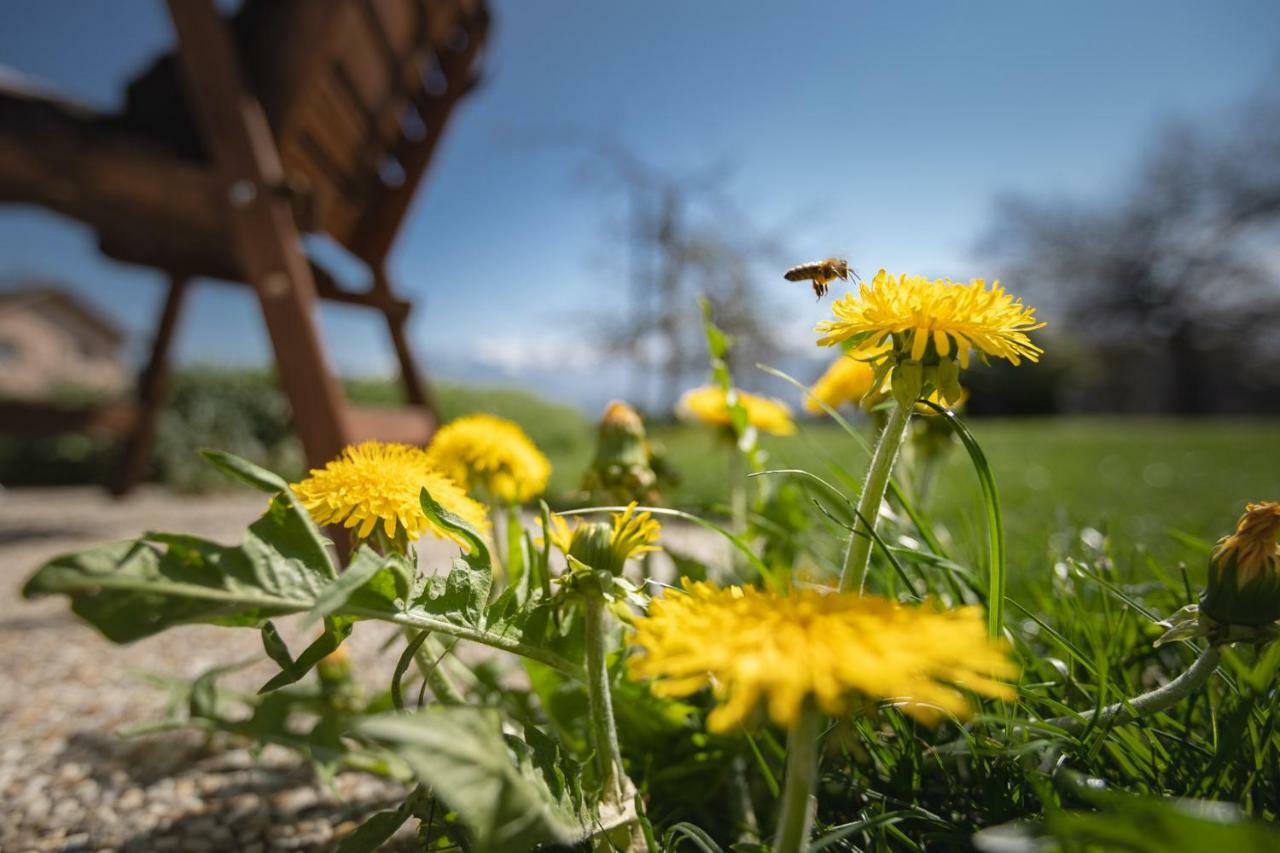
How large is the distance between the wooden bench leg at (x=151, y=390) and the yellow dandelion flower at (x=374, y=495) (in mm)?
3537

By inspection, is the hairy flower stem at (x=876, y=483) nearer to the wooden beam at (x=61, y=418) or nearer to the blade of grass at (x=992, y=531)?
the blade of grass at (x=992, y=531)

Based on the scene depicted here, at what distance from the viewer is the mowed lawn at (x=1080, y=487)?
46.8 inches

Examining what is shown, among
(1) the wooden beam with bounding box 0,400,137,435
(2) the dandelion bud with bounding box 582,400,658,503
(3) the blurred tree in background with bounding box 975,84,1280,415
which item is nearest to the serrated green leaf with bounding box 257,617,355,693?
(2) the dandelion bud with bounding box 582,400,658,503

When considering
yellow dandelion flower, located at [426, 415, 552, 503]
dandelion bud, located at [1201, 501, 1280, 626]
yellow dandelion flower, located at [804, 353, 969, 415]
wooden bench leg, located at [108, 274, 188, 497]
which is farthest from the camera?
wooden bench leg, located at [108, 274, 188, 497]

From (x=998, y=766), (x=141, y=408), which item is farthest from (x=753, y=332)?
(x=998, y=766)

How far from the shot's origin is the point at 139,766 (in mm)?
1062

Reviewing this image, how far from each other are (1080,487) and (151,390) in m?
5.65

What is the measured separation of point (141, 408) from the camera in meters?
3.44

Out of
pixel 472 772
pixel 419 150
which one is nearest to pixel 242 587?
pixel 472 772

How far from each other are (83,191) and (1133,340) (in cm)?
2536

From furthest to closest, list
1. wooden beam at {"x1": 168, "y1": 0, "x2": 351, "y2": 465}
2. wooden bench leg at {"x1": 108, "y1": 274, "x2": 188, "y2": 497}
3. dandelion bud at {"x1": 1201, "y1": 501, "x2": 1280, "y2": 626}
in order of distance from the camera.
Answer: wooden bench leg at {"x1": 108, "y1": 274, "x2": 188, "y2": 497} → wooden beam at {"x1": 168, "y1": 0, "x2": 351, "y2": 465} → dandelion bud at {"x1": 1201, "y1": 501, "x2": 1280, "y2": 626}

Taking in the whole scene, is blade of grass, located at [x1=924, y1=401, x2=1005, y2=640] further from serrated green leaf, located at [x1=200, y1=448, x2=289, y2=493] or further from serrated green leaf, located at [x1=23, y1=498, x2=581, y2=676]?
serrated green leaf, located at [x1=200, y1=448, x2=289, y2=493]

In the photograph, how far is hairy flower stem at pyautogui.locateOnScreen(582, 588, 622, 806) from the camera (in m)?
0.58

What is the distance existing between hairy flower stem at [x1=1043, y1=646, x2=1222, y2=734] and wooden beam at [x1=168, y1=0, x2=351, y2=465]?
148 centimetres
